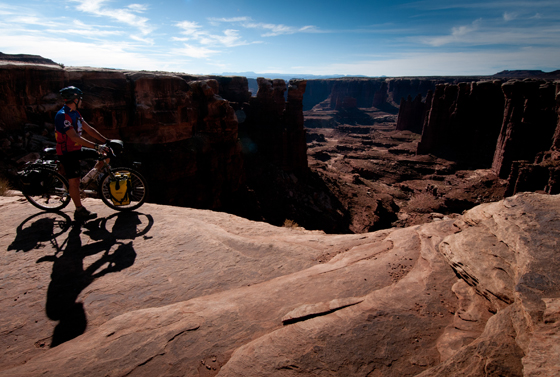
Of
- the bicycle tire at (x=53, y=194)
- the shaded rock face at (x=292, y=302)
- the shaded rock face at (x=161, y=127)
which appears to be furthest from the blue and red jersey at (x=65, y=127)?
the shaded rock face at (x=161, y=127)

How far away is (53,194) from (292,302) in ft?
17.5

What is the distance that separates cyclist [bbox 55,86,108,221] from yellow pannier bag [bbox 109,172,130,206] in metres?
0.47

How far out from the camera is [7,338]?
276 cm

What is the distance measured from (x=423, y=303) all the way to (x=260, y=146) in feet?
88.7

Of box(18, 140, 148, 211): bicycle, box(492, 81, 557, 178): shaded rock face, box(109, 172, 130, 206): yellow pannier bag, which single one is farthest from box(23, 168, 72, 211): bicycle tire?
box(492, 81, 557, 178): shaded rock face

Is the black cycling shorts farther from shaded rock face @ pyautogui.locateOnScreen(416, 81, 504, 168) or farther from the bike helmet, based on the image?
shaded rock face @ pyautogui.locateOnScreen(416, 81, 504, 168)

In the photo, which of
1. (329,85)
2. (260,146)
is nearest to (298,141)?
(260,146)

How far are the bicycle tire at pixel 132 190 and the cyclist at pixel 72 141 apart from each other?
0.42 meters

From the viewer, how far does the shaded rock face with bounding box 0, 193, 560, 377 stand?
7.61ft

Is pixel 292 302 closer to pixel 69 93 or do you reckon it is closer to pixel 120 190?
pixel 120 190

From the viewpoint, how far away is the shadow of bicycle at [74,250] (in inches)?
122

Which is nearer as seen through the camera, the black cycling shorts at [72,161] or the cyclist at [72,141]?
the cyclist at [72,141]

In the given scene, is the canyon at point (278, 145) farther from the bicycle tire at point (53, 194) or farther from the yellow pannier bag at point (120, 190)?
the yellow pannier bag at point (120, 190)

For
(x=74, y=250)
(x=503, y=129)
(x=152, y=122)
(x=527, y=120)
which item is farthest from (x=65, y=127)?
(x=503, y=129)
